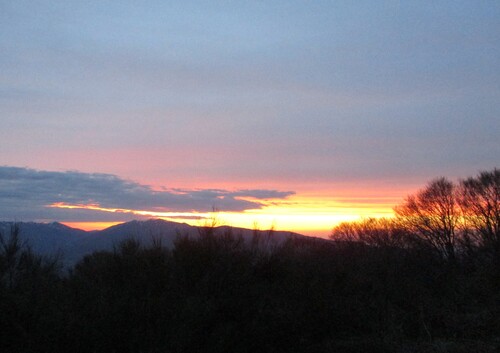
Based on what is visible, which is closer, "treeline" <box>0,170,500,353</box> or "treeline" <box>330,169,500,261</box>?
"treeline" <box>0,170,500,353</box>

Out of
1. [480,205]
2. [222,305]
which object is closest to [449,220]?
[480,205]

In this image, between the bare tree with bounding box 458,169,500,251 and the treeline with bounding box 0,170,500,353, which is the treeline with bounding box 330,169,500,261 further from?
the treeline with bounding box 0,170,500,353

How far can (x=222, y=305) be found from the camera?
11.9 m

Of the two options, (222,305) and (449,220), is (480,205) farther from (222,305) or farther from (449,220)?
(222,305)

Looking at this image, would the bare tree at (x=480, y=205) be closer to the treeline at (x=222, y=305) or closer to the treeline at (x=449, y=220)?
the treeline at (x=449, y=220)

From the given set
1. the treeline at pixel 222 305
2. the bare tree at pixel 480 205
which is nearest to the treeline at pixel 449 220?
the bare tree at pixel 480 205

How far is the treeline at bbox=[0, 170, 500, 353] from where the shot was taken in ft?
34.8

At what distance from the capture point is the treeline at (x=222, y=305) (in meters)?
10.6

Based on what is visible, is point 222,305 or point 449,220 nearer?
point 222,305

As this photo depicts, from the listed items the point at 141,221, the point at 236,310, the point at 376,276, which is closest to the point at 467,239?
the point at 376,276

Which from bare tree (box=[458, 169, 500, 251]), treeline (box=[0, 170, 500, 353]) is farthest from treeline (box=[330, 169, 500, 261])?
treeline (box=[0, 170, 500, 353])

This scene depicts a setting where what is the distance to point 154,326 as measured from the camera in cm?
1089

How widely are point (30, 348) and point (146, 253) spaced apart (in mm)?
4164

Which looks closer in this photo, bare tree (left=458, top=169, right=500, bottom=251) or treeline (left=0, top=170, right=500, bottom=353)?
treeline (left=0, top=170, right=500, bottom=353)
